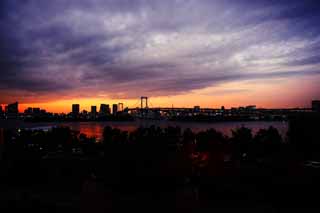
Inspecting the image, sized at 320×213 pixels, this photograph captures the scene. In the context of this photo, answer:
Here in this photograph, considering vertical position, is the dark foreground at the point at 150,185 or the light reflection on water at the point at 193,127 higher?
the dark foreground at the point at 150,185

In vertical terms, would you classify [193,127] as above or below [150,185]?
below

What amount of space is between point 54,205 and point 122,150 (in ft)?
4.10

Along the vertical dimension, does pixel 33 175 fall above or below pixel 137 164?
below

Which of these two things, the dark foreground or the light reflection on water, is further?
the light reflection on water

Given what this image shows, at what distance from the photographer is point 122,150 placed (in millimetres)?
3945

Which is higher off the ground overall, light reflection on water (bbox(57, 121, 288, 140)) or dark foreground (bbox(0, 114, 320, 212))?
dark foreground (bbox(0, 114, 320, 212))

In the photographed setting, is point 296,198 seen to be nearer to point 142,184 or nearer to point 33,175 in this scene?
point 142,184

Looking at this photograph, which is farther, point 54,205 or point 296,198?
point 296,198

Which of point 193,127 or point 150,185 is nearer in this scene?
point 150,185

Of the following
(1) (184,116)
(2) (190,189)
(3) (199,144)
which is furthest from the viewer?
(1) (184,116)

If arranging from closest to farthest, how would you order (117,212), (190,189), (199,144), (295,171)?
(117,212), (190,189), (295,171), (199,144)

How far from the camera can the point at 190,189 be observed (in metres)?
3.51

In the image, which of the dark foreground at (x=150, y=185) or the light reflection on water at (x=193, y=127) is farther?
the light reflection on water at (x=193, y=127)

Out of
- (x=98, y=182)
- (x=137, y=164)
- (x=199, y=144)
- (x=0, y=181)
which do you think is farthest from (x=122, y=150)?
(x=199, y=144)
